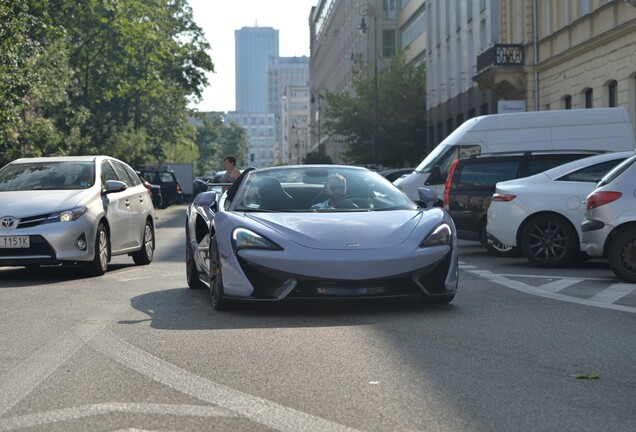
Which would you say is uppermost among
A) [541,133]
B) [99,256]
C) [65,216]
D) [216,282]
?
[541,133]

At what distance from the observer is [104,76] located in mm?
53562

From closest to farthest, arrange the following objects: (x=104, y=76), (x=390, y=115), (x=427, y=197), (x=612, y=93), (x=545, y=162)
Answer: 1. (x=427, y=197)
2. (x=545, y=162)
3. (x=612, y=93)
4. (x=104, y=76)
5. (x=390, y=115)

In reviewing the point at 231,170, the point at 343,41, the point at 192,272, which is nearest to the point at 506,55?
the point at 231,170

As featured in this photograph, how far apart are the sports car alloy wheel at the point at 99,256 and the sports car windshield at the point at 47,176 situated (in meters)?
0.71

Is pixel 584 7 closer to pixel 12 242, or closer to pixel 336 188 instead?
pixel 12 242

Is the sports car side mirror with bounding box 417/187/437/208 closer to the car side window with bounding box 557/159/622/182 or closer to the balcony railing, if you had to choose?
the car side window with bounding box 557/159/622/182

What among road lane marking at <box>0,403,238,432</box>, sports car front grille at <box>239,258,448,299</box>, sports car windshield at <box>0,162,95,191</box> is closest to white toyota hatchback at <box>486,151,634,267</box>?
sports car windshield at <box>0,162,95,191</box>

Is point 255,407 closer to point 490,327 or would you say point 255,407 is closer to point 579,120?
point 490,327

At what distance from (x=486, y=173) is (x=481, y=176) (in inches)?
3.8

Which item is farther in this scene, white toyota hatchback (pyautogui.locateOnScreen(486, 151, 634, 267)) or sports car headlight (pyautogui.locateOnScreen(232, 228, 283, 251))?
white toyota hatchback (pyautogui.locateOnScreen(486, 151, 634, 267))

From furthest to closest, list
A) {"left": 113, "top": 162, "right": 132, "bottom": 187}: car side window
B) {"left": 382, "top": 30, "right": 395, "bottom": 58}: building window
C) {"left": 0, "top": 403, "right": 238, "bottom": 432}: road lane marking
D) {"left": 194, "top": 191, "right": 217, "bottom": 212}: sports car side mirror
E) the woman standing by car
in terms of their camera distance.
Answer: {"left": 382, "top": 30, "right": 395, "bottom": 58}: building window → the woman standing by car → {"left": 113, "top": 162, "right": 132, "bottom": 187}: car side window → {"left": 194, "top": 191, "right": 217, "bottom": 212}: sports car side mirror → {"left": 0, "top": 403, "right": 238, "bottom": 432}: road lane marking

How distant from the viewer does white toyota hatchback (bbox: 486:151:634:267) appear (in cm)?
1540

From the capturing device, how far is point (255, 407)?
5.57 m

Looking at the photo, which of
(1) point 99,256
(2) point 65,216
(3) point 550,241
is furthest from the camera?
(3) point 550,241
